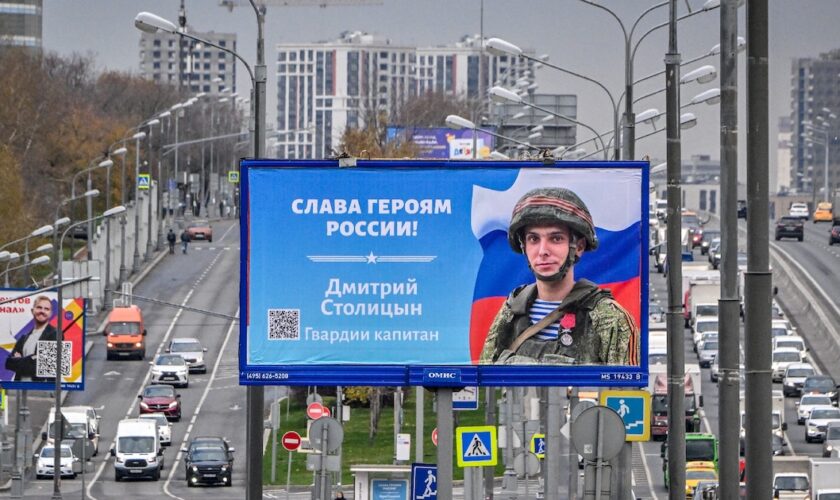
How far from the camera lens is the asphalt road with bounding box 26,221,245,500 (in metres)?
62.7

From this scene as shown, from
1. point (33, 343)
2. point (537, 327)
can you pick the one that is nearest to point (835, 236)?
point (33, 343)

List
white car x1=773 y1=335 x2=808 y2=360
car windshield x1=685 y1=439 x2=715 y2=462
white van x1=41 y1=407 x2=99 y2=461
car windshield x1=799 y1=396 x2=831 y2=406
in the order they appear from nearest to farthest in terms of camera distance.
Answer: car windshield x1=685 y1=439 x2=715 y2=462, white van x1=41 y1=407 x2=99 y2=461, car windshield x1=799 y1=396 x2=831 y2=406, white car x1=773 y1=335 x2=808 y2=360

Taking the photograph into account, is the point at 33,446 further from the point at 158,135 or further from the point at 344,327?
the point at 158,135

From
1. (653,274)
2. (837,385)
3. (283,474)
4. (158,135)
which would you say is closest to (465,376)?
(283,474)

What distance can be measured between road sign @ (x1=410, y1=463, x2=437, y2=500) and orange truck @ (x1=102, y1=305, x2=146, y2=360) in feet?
184

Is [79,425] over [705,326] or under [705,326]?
under

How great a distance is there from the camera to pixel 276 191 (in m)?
26.0

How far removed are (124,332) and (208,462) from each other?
25348 mm

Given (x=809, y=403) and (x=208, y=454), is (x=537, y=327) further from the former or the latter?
(x=809, y=403)

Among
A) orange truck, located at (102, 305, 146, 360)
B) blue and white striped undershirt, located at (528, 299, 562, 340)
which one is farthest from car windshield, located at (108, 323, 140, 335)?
blue and white striped undershirt, located at (528, 299, 562, 340)

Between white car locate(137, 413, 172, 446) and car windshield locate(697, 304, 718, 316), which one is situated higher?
car windshield locate(697, 304, 718, 316)

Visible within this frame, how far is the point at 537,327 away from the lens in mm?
25828

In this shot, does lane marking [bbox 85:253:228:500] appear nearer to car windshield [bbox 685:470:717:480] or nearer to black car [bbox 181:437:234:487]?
black car [bbox 181:437:234:487]

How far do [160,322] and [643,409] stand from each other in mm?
73547
